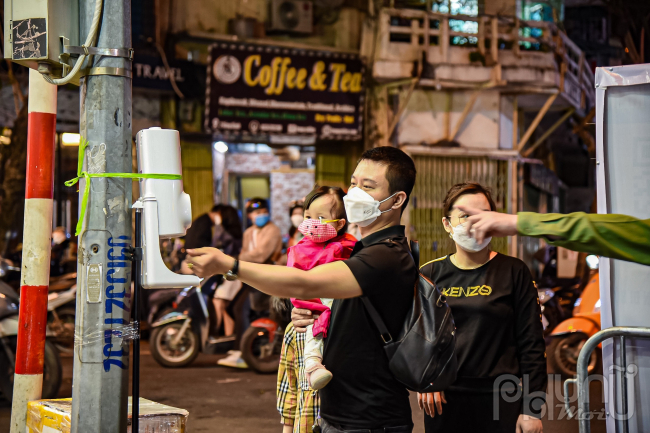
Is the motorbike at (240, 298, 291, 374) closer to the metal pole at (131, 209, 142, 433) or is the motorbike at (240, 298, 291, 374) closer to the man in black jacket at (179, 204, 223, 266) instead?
the man in black jacket at (179, 204, 223, 266)

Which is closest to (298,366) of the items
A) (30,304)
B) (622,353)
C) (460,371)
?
(460,371)

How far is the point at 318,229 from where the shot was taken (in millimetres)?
→ 4113

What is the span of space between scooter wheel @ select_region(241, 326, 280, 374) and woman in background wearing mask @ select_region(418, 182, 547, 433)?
508 centimetres

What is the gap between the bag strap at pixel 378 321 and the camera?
8.59 ft

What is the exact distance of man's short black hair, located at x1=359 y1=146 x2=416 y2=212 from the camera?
2.78 meters

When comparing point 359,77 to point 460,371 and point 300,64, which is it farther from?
point 460,371

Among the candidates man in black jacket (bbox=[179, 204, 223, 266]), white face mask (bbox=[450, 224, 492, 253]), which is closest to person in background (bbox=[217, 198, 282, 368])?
man in black jacket (bbox=[179, 204, 223, 266])

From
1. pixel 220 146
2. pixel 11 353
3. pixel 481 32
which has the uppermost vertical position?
pixel 481 32

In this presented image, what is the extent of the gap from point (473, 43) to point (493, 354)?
13.1 m

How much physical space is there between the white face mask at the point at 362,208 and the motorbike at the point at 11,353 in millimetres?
4683

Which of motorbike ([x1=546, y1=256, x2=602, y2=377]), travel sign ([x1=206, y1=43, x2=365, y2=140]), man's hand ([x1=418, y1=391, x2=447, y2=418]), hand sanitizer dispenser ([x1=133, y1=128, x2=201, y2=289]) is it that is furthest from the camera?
travel sign ([x1=206, y1=43, x2=365, y2=140])

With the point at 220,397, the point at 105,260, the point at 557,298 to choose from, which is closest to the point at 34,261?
the point at 105,260

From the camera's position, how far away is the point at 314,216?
4.18 metres

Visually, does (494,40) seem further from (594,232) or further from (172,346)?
(594,232)
